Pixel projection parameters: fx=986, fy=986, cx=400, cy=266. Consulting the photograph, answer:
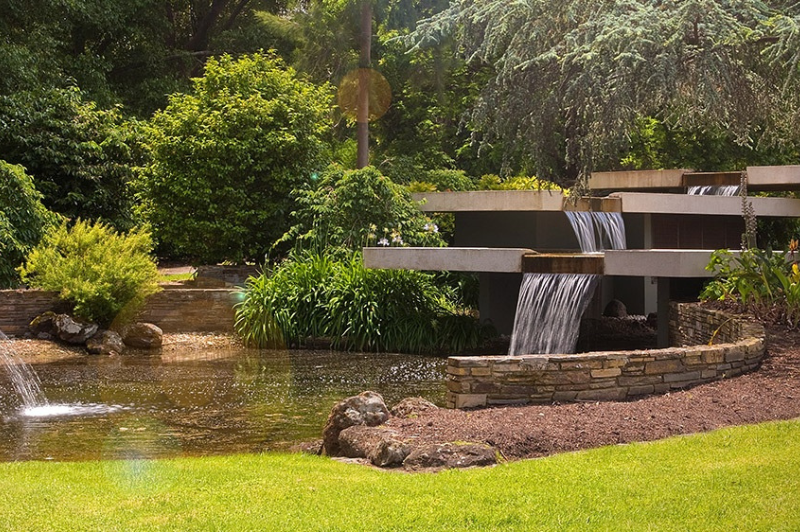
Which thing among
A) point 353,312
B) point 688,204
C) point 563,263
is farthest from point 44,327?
point 688,204

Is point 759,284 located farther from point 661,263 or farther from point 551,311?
point 551,311

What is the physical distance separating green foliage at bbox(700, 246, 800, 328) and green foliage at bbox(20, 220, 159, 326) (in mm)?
8899

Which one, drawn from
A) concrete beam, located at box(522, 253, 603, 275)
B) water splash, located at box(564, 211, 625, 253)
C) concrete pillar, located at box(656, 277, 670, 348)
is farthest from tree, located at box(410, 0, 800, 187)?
water splash, located at box(564, 211, 625, 253)

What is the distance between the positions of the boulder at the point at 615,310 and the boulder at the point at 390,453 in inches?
539

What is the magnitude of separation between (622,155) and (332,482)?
929 inches

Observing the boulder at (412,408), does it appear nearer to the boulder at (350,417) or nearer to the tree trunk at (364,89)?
the boulder at (350,417)

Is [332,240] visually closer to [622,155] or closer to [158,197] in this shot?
[158,197]

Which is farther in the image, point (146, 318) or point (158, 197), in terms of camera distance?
point (158, 197)

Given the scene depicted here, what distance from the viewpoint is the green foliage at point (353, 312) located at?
1576cm

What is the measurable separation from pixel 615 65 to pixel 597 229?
19.9 feet

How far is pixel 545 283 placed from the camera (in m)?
14.0

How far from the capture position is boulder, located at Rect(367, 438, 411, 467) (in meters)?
6.62

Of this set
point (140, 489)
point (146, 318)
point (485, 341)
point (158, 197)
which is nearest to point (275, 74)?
point (158, 197)

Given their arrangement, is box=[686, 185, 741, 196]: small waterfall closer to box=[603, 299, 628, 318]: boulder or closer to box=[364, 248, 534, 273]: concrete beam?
box=[603, 299, 628, 318]: boulder
